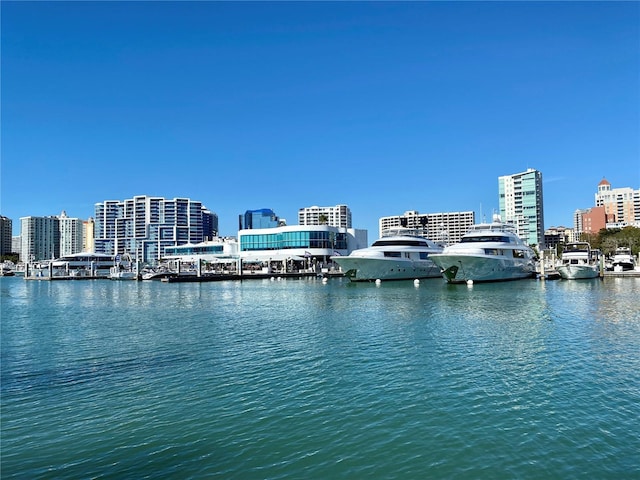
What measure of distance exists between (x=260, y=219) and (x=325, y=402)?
160 m

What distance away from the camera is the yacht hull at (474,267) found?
60.2m

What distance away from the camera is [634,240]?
107m

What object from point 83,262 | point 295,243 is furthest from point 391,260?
point 83,262

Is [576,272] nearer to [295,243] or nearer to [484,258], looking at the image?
[484,258]

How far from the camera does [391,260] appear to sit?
7000cm

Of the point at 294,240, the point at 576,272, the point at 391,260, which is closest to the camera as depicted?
the point at 391,260

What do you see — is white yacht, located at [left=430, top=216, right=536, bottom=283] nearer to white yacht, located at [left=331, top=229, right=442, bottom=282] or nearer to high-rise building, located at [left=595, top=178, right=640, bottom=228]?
white yacht, located at [left=331, top=229, right=442, bottom=282]

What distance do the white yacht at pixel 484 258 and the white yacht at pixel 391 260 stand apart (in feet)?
27.5

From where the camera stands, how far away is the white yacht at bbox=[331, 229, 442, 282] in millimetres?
69562

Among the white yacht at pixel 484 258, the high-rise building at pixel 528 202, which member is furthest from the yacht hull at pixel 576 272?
the high-rise building at pixel 528 202

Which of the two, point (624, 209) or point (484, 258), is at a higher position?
point (624, 209)

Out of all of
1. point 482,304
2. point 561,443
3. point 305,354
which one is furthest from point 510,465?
point 482,304

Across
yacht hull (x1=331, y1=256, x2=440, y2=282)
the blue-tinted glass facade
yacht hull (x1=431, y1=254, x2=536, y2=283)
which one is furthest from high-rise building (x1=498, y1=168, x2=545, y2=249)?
yacht hull (x1=431, y1=254, x2=536, y2=283)

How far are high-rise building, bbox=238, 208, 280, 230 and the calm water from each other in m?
143
